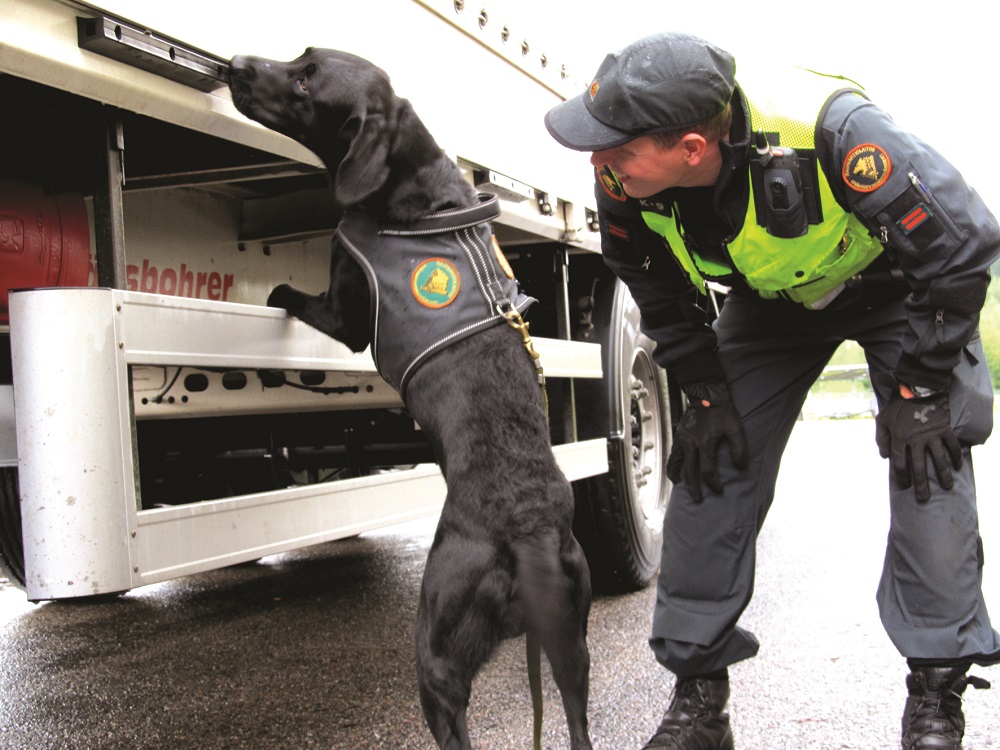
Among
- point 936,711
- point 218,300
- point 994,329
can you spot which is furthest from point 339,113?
point 994,329

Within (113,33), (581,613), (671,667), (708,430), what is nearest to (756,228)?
(708,430)

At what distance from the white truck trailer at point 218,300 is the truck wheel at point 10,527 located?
0.01 m

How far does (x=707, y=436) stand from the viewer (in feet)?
8.38

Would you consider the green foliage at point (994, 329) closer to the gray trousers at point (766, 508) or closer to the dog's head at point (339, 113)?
the gray trousers at point (766, 508)

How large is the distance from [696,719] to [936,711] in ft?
1.78

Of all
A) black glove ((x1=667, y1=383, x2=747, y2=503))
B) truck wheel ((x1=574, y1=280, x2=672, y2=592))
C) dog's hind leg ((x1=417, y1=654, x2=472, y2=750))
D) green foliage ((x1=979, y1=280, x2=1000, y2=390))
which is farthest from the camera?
green foliage ((x1=979, y1=280, x2=1000, y2=390))

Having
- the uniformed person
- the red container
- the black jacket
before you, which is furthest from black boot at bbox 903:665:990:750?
the red container

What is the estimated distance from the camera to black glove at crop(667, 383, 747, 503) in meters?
2.54

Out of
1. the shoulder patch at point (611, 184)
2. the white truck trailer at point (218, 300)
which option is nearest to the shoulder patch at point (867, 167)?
the shoulder patch at point (611, 184)

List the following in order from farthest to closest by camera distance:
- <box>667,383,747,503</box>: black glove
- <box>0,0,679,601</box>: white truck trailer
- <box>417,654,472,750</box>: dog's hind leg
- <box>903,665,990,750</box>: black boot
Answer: <box>667,383,747,503</box>: black glove < <box>903,665,990,750</box>: black boot < <box>417,654,472,750</box>: dog's hind leg < <box>0,0,679,601</box>: white truck trailer

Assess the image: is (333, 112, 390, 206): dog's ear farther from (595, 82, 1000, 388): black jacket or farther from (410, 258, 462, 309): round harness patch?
(595, 82, 1000, 388): black jacket

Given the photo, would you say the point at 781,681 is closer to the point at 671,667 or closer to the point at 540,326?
the point at 671,667

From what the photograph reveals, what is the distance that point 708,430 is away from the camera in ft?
8.40

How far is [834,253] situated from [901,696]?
1.42 m
